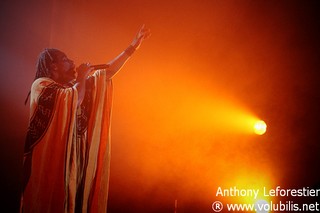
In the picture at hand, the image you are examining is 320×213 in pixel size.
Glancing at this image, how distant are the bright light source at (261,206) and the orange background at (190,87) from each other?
0.78ft

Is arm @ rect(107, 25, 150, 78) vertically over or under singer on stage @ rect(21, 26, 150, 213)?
over

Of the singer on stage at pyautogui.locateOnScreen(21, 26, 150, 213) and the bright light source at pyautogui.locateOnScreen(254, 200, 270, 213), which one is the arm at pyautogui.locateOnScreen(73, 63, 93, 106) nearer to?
the singer on stage at pyautogui.locateOnScreen(21, 26, 150, 213)

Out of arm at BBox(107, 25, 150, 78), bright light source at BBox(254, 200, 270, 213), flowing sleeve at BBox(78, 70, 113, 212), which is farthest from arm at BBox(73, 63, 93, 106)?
bright light source at BBox(254, 200, 270, 213)

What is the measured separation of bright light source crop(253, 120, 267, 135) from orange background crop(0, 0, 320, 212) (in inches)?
3.3

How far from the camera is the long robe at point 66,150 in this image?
210cm

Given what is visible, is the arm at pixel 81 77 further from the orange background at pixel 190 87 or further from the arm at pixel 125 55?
the orange background at pixel 190 87

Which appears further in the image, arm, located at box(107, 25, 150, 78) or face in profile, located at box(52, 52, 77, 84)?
arm, located at box(107, 25, 150, 78)

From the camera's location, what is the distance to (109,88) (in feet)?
8.56

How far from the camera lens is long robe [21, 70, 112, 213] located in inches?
82.6

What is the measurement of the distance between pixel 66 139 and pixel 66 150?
0.07m

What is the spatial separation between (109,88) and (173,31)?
128 cm

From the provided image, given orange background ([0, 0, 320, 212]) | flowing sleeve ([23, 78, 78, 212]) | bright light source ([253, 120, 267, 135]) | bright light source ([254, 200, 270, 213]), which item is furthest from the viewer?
bright light source ([253, 120, 267, 135])

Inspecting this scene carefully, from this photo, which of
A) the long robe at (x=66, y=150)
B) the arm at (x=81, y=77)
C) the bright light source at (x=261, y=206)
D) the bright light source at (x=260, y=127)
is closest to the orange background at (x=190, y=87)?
the bright light source at (x=260, y=127)

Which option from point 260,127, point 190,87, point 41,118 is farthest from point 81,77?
point 260,127
